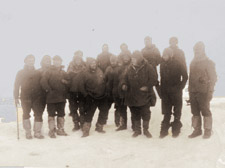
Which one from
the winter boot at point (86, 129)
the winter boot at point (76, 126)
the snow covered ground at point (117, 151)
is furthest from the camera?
the winter boot at point (76, 126)

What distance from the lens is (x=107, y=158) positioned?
536cm

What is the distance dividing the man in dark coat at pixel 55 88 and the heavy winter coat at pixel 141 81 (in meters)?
1.77

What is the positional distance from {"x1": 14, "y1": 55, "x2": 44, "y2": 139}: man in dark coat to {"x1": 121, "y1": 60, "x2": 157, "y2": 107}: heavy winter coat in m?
2.33

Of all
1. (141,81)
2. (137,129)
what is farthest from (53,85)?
(137,129)

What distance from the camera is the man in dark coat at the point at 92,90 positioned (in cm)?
704

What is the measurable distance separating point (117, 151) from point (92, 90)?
191 cm

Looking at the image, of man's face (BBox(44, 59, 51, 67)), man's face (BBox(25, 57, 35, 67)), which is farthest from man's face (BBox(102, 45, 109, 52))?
man's face (BBox(25, 57, 35, 67))

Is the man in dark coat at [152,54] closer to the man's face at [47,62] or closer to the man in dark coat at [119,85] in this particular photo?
the man in dark coat at [119,85]

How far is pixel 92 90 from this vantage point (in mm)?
7125

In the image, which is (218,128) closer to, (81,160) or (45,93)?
(81,160)

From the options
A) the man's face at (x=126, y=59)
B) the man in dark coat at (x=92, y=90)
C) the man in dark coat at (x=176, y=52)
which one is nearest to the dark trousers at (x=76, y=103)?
the man in dark coat at (x=92, y=90)

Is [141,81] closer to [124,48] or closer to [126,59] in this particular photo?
[126,59]

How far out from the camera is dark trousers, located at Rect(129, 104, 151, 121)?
21.3 ft

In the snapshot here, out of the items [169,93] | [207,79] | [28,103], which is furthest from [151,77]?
[28,103]
